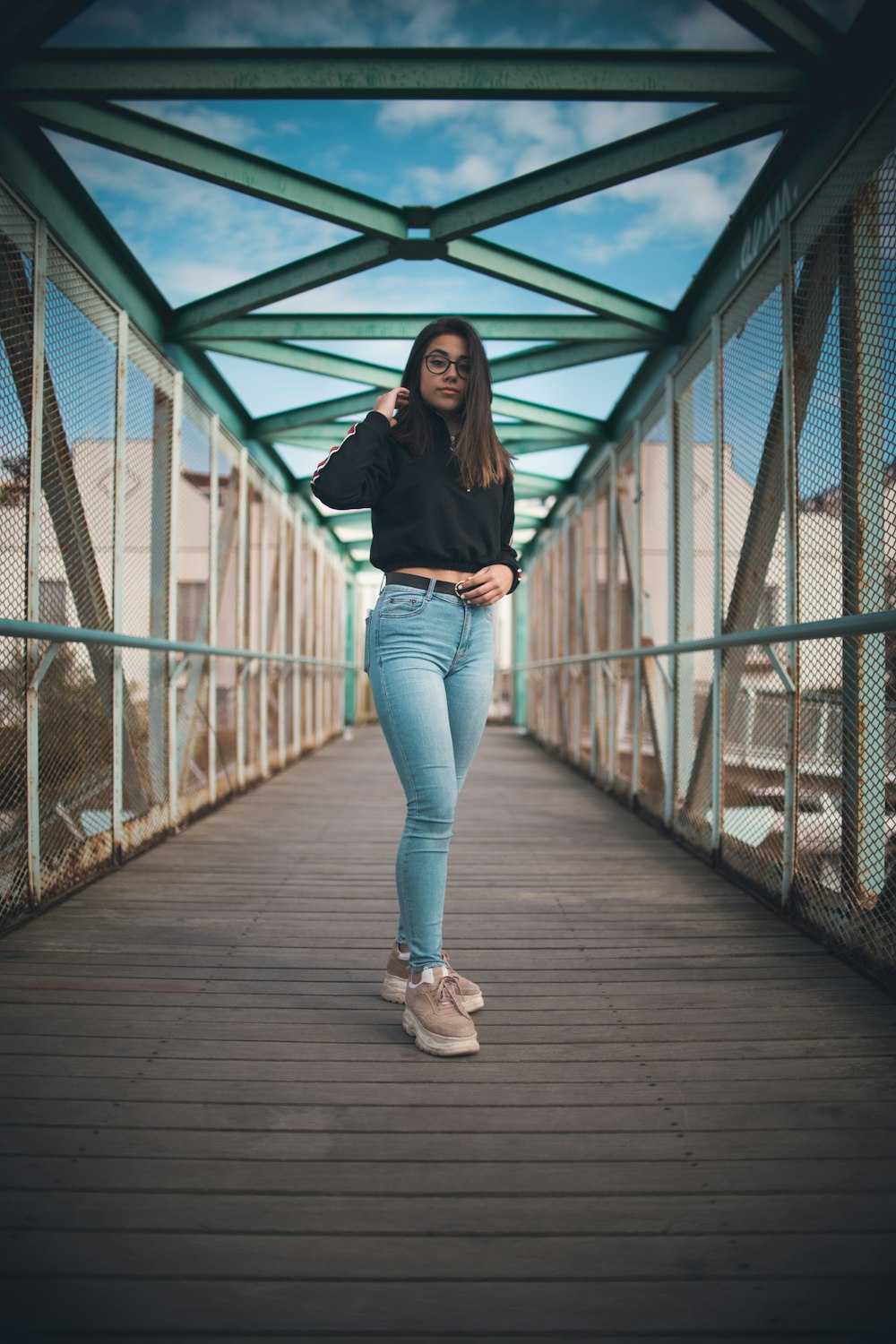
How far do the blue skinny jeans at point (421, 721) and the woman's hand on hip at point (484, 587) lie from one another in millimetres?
32

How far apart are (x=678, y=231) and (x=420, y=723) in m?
3.67

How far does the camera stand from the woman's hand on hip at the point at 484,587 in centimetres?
202

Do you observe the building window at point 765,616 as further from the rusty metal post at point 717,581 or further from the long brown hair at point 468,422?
the long brown hair at point 468,422

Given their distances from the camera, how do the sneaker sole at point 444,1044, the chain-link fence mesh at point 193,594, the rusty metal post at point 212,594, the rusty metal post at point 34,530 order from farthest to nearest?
the rusty metal post at point 212,594, the chain-link fence mesh at point 193,594, the rusty metal post at point 34,530, the sneaker sole at point 444,1044

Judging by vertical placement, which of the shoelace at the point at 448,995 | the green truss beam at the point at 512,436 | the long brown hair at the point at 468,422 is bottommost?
the shoelace at the point at 448,995

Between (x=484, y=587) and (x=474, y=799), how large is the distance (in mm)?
4309

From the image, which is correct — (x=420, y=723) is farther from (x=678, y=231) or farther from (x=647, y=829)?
(x=678, y=231)

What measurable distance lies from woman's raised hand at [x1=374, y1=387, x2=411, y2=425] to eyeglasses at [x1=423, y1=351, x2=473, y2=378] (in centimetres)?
8

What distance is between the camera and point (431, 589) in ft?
6.59

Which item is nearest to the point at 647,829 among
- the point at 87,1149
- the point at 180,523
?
the point at 180,523

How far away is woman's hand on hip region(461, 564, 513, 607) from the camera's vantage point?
202 centimetres

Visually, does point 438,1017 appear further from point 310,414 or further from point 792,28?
point 310,414

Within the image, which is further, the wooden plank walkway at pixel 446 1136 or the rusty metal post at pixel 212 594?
the rusty metal post at pixel 212 594

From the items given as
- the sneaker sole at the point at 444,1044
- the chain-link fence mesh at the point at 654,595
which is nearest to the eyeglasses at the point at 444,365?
the sneaker sole at the point at 444,1044
